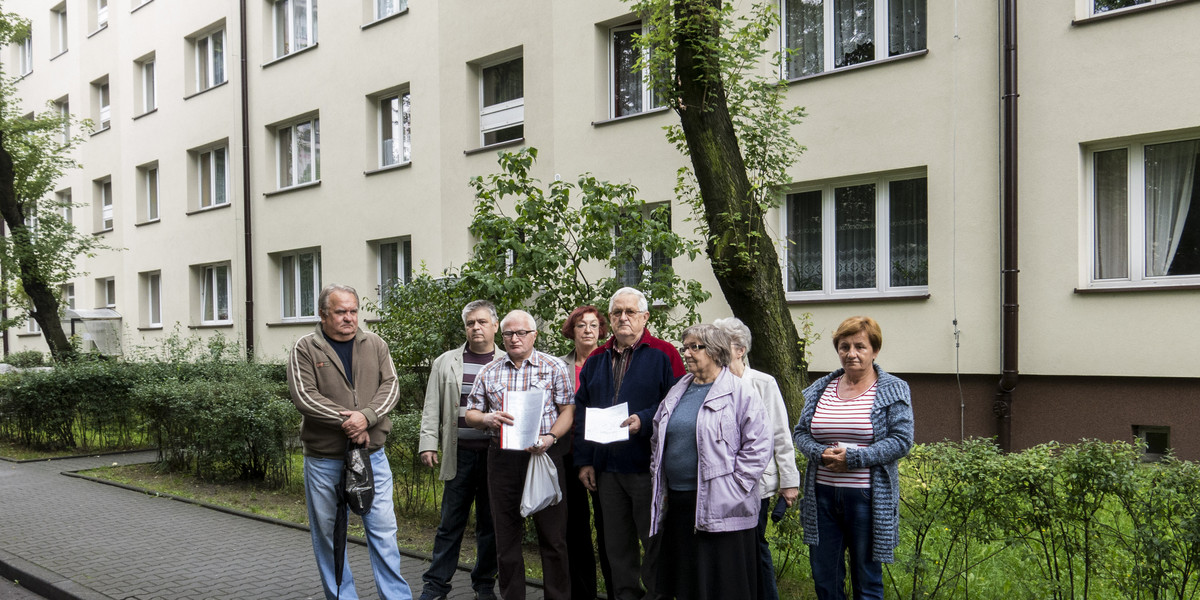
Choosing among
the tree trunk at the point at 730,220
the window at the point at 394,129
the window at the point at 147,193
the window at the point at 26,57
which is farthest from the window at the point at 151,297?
the tree trunk at the point at 730,220

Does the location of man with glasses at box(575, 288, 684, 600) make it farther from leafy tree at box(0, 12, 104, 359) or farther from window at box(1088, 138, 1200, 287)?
leafy tree at box(0, 12, 104, 359)

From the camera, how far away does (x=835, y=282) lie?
12.2 meters

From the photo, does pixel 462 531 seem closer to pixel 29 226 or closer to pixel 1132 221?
pixel 1132 221

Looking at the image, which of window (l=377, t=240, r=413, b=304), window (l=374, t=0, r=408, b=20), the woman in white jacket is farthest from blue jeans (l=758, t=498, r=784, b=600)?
window (l=374, t=0, r=408, b=20)

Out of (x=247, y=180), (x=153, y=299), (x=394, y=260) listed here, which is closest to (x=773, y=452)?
(x=394, y=260)

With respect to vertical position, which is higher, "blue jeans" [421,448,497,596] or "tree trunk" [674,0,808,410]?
"tree trunk" [674,0,808,410]

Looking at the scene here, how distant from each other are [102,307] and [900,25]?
2513cm

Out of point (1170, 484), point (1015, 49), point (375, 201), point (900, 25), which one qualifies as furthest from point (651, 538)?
point (375, 201)

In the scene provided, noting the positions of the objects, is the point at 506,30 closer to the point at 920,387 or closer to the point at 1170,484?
the point at 920,387

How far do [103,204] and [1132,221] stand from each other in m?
27.4

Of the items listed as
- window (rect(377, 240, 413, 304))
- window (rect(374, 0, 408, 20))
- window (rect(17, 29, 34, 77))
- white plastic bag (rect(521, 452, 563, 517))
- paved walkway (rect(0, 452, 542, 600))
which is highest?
window (rect(17, 29, 34, 77))

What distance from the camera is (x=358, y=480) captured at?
17.5 feet

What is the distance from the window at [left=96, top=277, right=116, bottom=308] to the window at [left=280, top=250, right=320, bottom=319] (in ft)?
30.9

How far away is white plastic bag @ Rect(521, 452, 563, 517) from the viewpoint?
5324 millimetres
